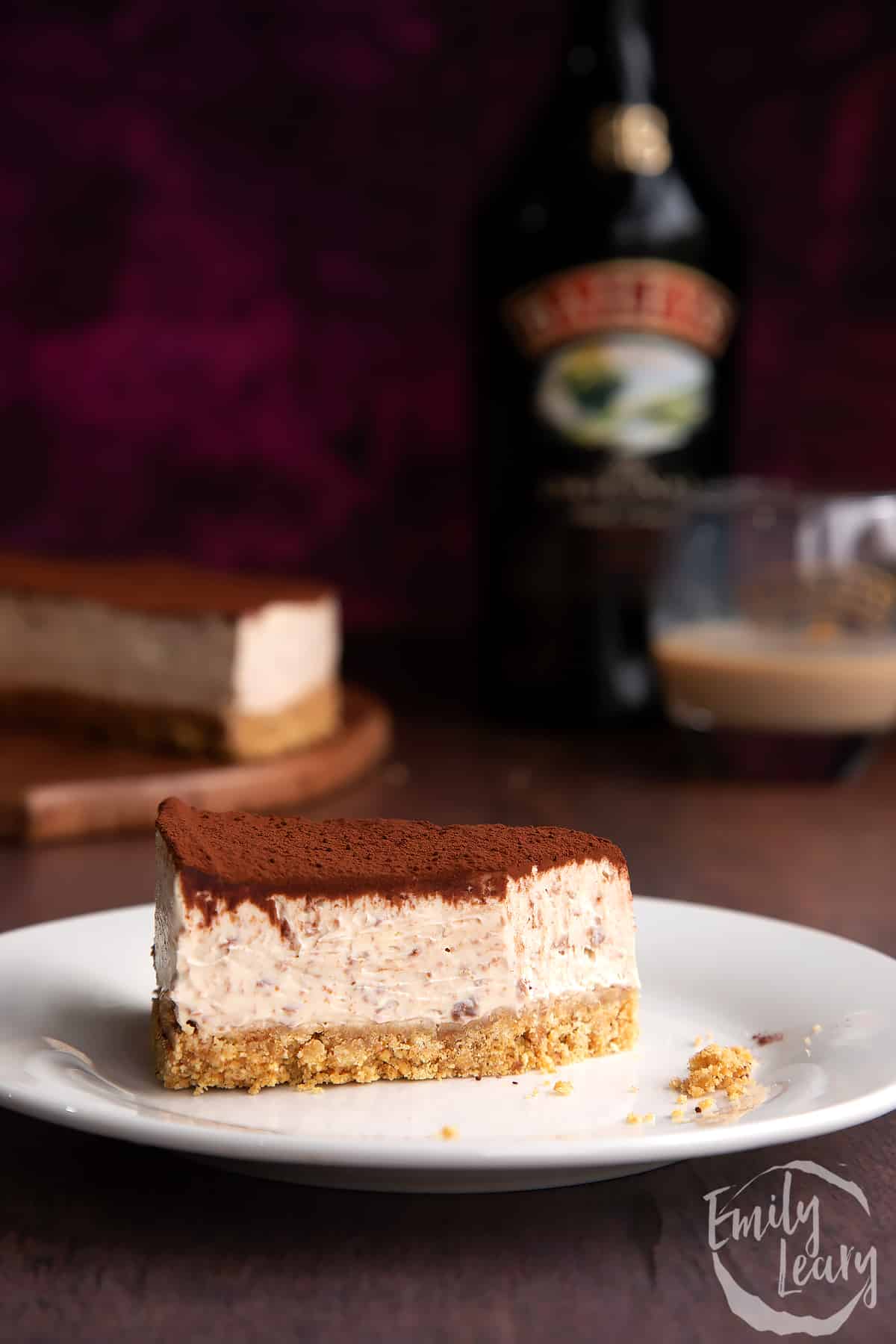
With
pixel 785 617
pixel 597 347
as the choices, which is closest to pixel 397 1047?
pixel 785 617

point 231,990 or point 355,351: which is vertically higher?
point 355,351

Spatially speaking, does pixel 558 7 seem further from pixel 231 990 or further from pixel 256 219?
pixel 231 990

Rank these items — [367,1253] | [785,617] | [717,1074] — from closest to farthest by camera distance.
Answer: [367,1253] < [717,1074] < [785,617]

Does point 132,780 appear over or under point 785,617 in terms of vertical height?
under

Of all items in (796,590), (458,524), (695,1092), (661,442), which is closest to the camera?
(695,1092)

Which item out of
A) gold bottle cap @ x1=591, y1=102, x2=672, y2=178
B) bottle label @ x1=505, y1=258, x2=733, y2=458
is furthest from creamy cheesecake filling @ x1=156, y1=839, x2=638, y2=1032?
gold bottle cap @ x1=591, y1=102, x2=672, y2=178

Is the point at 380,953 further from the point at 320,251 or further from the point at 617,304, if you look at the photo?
the point at 320,251

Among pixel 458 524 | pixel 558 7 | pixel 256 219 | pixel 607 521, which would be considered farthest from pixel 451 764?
pixel 558 7
